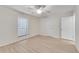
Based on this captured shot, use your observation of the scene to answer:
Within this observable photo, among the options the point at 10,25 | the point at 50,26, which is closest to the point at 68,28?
the point at 50,26

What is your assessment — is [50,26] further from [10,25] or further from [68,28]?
[10,25]

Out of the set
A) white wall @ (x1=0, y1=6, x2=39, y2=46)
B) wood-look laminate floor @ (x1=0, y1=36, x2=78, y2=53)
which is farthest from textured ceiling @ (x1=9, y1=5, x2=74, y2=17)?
wood-look laminate floor @ (x1=0, y1=36, x2=78, y2=53)

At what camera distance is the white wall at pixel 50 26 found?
4.98 ft

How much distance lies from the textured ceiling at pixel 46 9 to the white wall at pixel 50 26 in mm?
100

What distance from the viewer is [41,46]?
1.45 metres

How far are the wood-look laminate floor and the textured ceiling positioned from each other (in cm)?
40

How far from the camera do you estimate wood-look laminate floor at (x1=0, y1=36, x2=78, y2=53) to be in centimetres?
137

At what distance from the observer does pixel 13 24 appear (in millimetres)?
1460

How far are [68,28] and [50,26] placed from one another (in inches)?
11.3

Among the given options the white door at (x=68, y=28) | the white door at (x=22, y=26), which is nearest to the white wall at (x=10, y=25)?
the white door at (x=22, y=26)

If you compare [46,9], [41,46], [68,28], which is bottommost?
[41,46]

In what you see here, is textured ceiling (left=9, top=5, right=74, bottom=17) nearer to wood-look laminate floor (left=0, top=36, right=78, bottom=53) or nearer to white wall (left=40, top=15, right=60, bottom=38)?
white wall (left=40, top=15, right=60, bottom=38)
